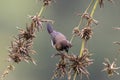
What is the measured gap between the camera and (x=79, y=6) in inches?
1139

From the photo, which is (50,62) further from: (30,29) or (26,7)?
(30,29)

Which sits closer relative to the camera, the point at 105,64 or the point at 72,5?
the point at 105,64

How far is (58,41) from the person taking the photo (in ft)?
5.78

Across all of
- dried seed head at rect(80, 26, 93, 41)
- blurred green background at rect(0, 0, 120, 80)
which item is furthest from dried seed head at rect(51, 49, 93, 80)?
blurred green background at rect(0, 0, 120, 80)

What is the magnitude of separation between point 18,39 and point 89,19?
200 mm

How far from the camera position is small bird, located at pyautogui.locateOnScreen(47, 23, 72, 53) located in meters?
1.73

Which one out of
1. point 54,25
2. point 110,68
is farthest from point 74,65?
point 54,25

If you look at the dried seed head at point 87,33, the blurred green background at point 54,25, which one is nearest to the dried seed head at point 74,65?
the dried seed head at point 87,33

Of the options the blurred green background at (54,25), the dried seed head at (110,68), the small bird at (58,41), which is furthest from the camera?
the blurred green background at (54,25)

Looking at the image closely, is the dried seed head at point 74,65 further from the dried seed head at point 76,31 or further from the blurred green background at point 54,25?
the blurred green background at point 54,25

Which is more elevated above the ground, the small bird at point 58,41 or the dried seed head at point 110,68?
the small bird at point 58,41

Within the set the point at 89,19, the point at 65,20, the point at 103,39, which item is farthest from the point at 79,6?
the point at 89,19

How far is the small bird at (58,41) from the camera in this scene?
1734 mm

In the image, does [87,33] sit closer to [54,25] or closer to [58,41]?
[58,41]
